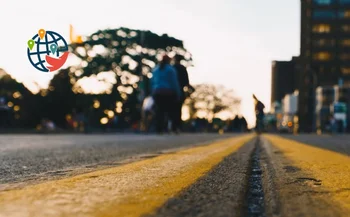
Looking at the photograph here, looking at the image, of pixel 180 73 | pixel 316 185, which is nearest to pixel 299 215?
pixel 316 185

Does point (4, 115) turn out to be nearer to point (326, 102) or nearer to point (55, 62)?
point (55, 62)

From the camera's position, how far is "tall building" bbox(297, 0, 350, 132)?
358ft

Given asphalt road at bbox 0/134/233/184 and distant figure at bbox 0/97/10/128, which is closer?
asphalt road at bbox 0/134/233/184

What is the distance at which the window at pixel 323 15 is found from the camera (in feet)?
362

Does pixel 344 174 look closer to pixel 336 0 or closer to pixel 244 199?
pixel 244 199

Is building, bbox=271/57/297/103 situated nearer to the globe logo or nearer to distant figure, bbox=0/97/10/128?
distant figure, bbox=0/97/10/128

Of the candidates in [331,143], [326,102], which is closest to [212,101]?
[326,102]

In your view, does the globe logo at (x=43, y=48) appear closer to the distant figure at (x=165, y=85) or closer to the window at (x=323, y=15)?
the distant figure at (x=165, y=85)

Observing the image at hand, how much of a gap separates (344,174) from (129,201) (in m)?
1.79

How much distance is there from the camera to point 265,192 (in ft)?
7.48

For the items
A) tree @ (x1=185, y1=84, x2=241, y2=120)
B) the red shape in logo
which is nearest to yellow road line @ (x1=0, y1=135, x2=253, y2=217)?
the red shape in logo

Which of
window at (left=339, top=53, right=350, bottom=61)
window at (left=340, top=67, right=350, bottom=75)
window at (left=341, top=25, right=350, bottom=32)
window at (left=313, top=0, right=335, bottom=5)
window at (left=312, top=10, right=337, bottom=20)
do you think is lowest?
window at (left=340, top=67, right=350, bottom=75)

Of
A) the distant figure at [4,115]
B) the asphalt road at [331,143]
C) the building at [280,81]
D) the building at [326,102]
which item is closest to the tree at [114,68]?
the distant figure at [4,115]

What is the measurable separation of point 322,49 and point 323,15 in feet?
22.0
